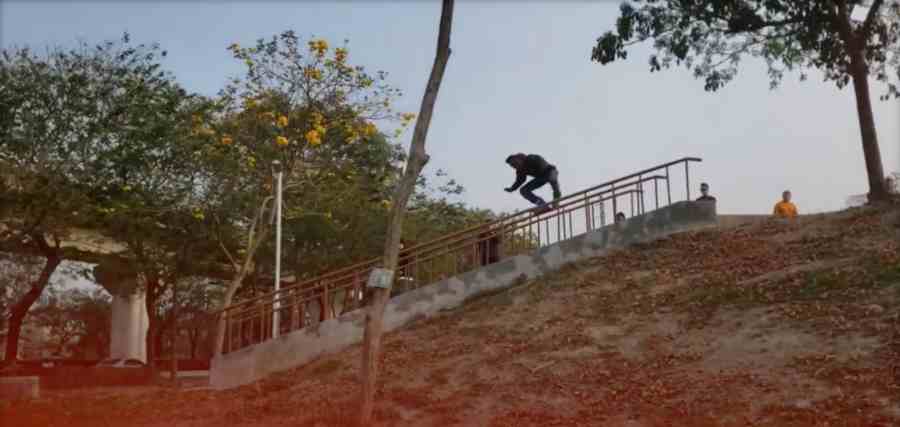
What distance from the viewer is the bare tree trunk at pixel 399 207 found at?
29.5 feet

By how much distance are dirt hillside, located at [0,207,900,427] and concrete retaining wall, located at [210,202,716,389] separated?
0.41 metres

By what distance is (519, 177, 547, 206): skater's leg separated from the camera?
15984mm

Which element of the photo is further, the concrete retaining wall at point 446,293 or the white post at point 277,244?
the white post at point 277,244

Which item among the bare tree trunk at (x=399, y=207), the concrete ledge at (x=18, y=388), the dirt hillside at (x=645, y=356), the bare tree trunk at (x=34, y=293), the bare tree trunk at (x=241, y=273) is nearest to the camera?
the bare tree trunk at (x=399, y=207)

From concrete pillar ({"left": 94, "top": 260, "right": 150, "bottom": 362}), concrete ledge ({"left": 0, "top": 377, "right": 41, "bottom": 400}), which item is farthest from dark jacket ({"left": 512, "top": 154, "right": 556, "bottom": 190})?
concrete pillar ({"left": 94, "top": 260, "right": 150, "bottom": 362})

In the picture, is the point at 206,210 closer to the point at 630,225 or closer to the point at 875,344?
the point at 630,225

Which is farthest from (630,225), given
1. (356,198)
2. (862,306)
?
(356,198)

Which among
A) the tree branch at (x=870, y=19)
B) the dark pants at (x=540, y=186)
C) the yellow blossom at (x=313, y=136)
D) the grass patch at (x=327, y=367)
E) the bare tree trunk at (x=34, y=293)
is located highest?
the tree branch at (x=870, y=19)

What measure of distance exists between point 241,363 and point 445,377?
409 centimetres

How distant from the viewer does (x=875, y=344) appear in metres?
9.86

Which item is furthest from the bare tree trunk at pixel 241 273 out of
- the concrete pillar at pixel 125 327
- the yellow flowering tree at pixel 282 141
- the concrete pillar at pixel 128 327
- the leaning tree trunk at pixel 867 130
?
the concrete pillar at pixel 125 327

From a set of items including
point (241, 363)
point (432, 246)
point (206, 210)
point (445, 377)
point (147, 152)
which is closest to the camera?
point (445, 377)

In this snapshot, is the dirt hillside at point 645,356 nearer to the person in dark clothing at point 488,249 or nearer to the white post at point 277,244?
the person in dark clothing at point 488,249

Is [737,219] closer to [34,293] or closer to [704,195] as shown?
[704,195]
